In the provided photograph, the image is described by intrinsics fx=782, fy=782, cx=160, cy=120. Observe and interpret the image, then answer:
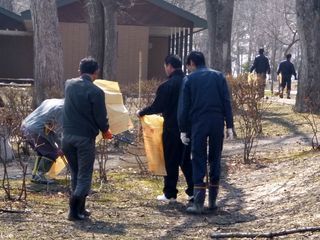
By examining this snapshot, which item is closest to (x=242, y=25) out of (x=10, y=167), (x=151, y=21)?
(x=151, y=21)

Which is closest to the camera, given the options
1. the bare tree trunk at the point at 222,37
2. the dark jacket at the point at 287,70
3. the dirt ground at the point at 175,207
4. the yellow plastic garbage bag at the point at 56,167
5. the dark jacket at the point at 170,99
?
the dirt ground at the point at 175,207

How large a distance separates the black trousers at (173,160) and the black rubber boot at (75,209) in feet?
5.20

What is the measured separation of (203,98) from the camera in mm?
8484

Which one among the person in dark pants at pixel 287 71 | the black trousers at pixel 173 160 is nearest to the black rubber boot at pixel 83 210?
the black trousers at pixel 173 160

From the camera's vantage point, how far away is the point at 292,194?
887 centimetres

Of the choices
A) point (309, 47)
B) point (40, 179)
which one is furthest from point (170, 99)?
point (309, 47)

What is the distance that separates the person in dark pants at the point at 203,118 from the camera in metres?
8.48

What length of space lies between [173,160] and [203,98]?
1.07m

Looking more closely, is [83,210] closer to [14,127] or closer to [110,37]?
[14,127]

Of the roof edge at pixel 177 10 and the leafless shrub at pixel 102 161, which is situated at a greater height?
the roof edge at pixel 177 10

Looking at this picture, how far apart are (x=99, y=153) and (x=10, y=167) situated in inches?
78.4

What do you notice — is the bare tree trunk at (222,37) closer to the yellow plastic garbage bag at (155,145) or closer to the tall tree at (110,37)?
the tall tree at (110,37)

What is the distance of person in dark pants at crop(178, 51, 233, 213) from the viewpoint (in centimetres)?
848

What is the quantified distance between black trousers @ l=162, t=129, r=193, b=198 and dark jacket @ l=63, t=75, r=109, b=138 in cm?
139
